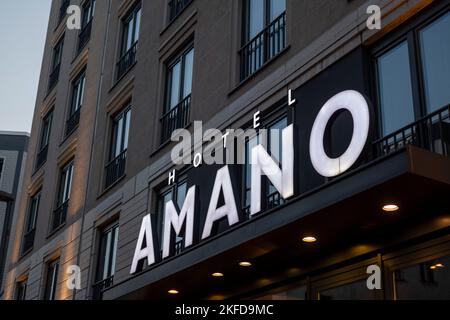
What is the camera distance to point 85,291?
21.3m

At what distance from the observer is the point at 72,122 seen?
89.4ft

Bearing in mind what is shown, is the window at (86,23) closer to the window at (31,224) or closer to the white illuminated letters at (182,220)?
the window at (31,224)

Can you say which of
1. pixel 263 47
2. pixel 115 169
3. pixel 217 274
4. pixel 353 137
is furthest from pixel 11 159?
pixel 353 137

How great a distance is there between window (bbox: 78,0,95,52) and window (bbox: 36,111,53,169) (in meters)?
3.70

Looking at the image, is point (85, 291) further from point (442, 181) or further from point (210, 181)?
point (442, 181)

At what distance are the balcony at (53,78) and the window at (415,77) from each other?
21120mm

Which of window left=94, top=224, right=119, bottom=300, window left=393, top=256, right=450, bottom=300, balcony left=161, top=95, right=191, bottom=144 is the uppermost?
balcony left=161, top=95, right=191, bottom=144

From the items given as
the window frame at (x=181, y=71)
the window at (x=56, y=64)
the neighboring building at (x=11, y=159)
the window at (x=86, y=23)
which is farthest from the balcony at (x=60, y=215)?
the neighboring building at (x=11, y=159)

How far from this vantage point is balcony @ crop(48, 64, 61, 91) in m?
31.4

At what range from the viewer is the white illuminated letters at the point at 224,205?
13.2 metres

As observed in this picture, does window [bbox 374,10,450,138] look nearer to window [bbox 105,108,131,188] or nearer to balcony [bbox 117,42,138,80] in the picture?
window [bbox 105,108,131,188]

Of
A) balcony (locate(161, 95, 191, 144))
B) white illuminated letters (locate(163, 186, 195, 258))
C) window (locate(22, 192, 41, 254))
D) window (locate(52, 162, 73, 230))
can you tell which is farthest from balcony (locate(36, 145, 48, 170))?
white illuminated letters (locate(163, 186, 195, 258))

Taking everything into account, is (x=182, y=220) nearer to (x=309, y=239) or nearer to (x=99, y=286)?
(x=309, y=239)

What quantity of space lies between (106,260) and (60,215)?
5182mm
